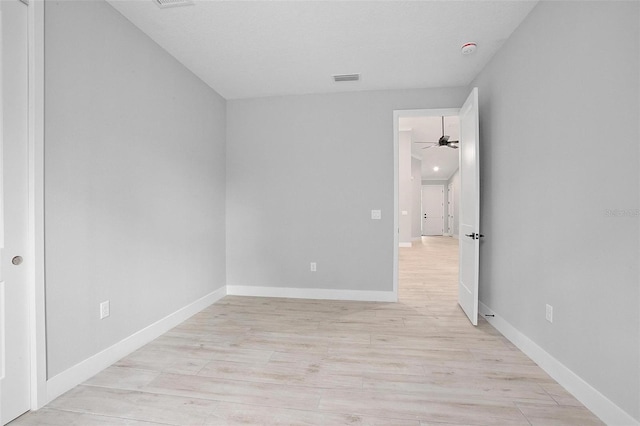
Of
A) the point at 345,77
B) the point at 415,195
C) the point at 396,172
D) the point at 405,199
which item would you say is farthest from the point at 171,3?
the point at 415,195

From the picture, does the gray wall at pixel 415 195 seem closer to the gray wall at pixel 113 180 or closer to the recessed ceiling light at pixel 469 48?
the recessed ceiling light at pixel 469 48

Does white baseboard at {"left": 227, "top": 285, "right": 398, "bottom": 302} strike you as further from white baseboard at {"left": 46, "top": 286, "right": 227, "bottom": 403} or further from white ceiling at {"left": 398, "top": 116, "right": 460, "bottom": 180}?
white ceiling at {"left": 398, "top": 116, "right": 460, "bottom": 180}

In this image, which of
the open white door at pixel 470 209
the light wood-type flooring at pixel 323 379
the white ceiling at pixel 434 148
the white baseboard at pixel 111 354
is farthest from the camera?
the white ceiling at pixel 434 148

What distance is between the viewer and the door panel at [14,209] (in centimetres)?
157

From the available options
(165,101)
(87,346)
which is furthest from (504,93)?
(87,346)

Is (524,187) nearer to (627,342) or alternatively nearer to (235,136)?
(627,342)

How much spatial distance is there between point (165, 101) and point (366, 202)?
2479 mm

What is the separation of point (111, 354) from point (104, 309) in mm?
361

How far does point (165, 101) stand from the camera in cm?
282

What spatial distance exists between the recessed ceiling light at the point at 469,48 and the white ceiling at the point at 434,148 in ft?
9.50

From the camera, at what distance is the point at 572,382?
1.83 m

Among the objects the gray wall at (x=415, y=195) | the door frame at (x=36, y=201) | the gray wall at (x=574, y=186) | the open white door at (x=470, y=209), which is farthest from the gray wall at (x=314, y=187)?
the gray wall at (x=415, y=195)

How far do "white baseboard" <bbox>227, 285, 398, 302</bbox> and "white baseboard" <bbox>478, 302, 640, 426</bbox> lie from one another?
4.54 feet

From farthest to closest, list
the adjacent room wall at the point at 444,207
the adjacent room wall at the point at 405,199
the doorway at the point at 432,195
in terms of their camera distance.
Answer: the adjacent room wall at the point at 444,207 → the adjacent room wall at the point at 405,199 → the doorway at the point at 432,195
